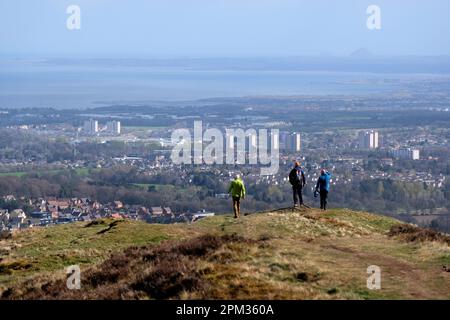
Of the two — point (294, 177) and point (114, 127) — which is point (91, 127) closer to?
point (114, 127)

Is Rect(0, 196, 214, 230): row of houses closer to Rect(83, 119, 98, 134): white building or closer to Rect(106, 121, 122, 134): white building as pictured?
Rect(106, 121, 122, 134): white building

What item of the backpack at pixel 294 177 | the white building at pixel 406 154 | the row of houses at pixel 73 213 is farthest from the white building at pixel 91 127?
the backpack at pixel 294 177

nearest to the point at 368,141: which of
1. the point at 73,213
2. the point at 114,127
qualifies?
the point at 114,127

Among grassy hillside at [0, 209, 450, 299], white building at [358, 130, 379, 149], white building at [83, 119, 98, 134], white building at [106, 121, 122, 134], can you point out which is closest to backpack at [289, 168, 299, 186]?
grassy hillside at [0, 209, 450, 299]

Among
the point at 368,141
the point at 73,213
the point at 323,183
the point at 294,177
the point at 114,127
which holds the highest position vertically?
the point at 294,177

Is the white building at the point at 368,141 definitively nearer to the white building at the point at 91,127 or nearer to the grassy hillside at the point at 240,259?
the white building at the point at 91,127
